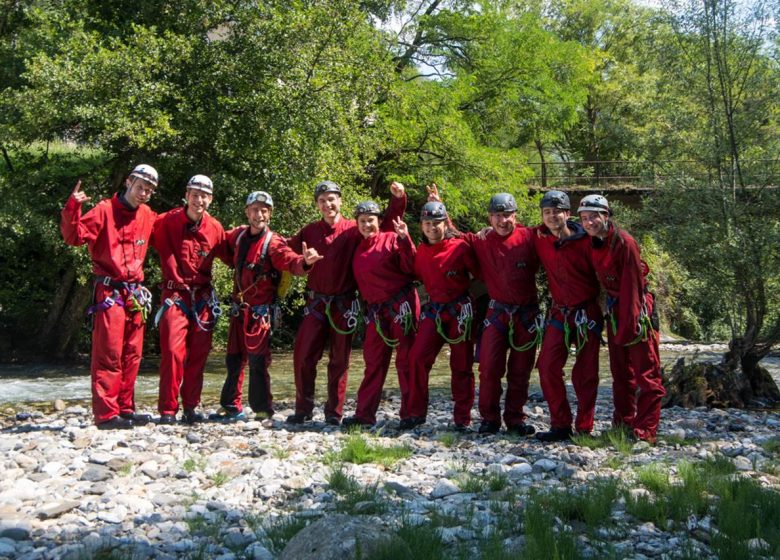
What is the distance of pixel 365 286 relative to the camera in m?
9.18

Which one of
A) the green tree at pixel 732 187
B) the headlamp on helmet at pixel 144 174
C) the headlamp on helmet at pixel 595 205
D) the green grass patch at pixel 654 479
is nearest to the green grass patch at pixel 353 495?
the green grass patch at pixel 654 479

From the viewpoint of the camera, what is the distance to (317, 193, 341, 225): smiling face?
363 inches

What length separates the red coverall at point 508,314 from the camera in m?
8.70

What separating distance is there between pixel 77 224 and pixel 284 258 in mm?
2233

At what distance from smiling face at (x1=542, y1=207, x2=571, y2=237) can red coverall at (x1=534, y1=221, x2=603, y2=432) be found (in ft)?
0.35

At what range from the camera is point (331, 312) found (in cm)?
929

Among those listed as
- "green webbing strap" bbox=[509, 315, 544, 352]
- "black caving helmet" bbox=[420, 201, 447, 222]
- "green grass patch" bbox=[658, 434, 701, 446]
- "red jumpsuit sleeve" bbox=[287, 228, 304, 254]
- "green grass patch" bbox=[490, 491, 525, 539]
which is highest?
"black caving helmet" bbox=[420, 201, 447, 222]

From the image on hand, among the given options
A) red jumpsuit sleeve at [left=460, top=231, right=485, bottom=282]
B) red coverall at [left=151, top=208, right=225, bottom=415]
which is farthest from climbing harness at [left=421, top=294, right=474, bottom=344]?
red coverall at [left=151, top=208, right=225, bottom=415]

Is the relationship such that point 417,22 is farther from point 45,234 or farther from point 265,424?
point 265,424

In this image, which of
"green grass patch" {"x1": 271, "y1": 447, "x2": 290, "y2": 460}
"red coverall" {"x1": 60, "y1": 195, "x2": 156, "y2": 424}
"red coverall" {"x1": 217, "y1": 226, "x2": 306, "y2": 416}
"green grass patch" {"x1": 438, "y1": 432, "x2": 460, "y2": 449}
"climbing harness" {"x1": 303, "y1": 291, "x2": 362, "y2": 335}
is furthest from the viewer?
"red coverall" {"x1": 217, "y1": 226, "x2": 306, "y2": 416}

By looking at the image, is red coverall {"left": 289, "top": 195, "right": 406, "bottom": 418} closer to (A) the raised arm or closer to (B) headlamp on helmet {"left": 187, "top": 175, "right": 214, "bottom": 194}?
(B) headlamp on helmet {"left": 187, "top": 175, "right": 214, "bottom": 194}

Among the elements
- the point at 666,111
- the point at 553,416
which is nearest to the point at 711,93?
the point at 666,111

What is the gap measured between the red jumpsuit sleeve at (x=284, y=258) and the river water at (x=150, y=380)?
4.14 metres

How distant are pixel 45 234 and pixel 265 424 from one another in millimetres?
10071
